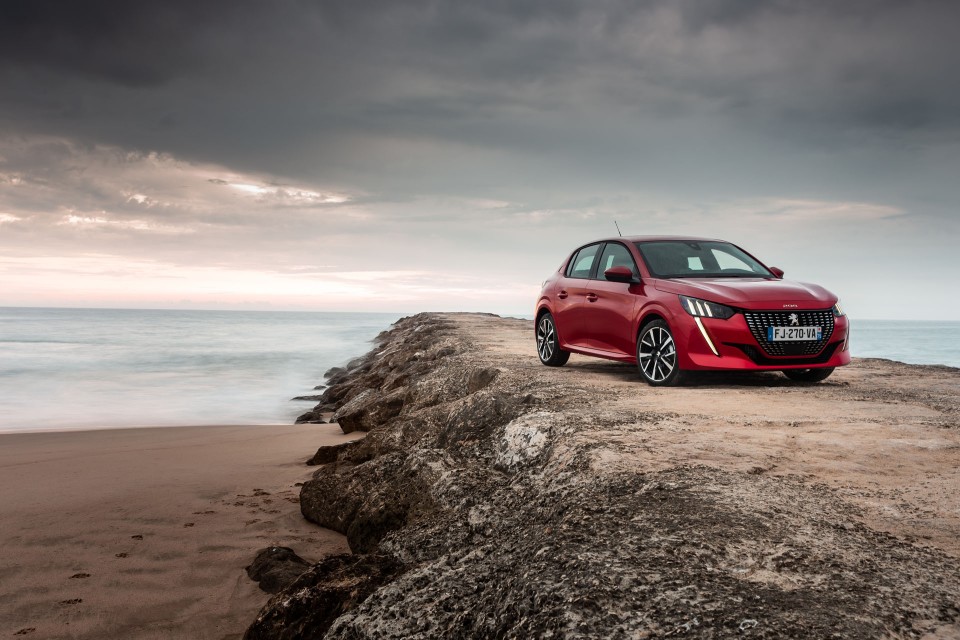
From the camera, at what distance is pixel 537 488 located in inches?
171

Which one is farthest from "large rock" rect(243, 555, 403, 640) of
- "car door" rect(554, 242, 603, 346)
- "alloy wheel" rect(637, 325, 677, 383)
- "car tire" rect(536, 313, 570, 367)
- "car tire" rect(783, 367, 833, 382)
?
"car tire" rect(536, 313, 570, 367)

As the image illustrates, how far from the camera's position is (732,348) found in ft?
24.2

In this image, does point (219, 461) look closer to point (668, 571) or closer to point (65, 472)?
point (65, 472)

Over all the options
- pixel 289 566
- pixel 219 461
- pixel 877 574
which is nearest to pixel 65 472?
pixel 219 461

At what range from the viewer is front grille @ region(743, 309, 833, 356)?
7340 millimetres

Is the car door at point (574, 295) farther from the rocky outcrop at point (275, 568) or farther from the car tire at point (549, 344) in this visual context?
the rocky outcrop at point (275, 568)

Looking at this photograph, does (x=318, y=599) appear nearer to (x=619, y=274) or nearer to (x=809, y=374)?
(x=619, y=274)

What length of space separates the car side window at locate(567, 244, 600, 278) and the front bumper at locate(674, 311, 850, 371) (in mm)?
2167

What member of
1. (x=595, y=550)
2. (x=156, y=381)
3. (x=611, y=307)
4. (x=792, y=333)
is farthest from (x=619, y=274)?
(x=156, y=381)

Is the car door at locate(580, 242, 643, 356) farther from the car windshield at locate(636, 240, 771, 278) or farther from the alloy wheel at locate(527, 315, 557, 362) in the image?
the alloy wheel at locate(527, 315, 557, 362)

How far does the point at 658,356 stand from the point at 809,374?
6.38 feet

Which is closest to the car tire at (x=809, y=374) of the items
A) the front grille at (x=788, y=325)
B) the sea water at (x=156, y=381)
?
the front grille at (x=788, y=325)

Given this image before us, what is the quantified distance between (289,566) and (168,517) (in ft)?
6.47

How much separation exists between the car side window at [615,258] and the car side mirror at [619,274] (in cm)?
39
